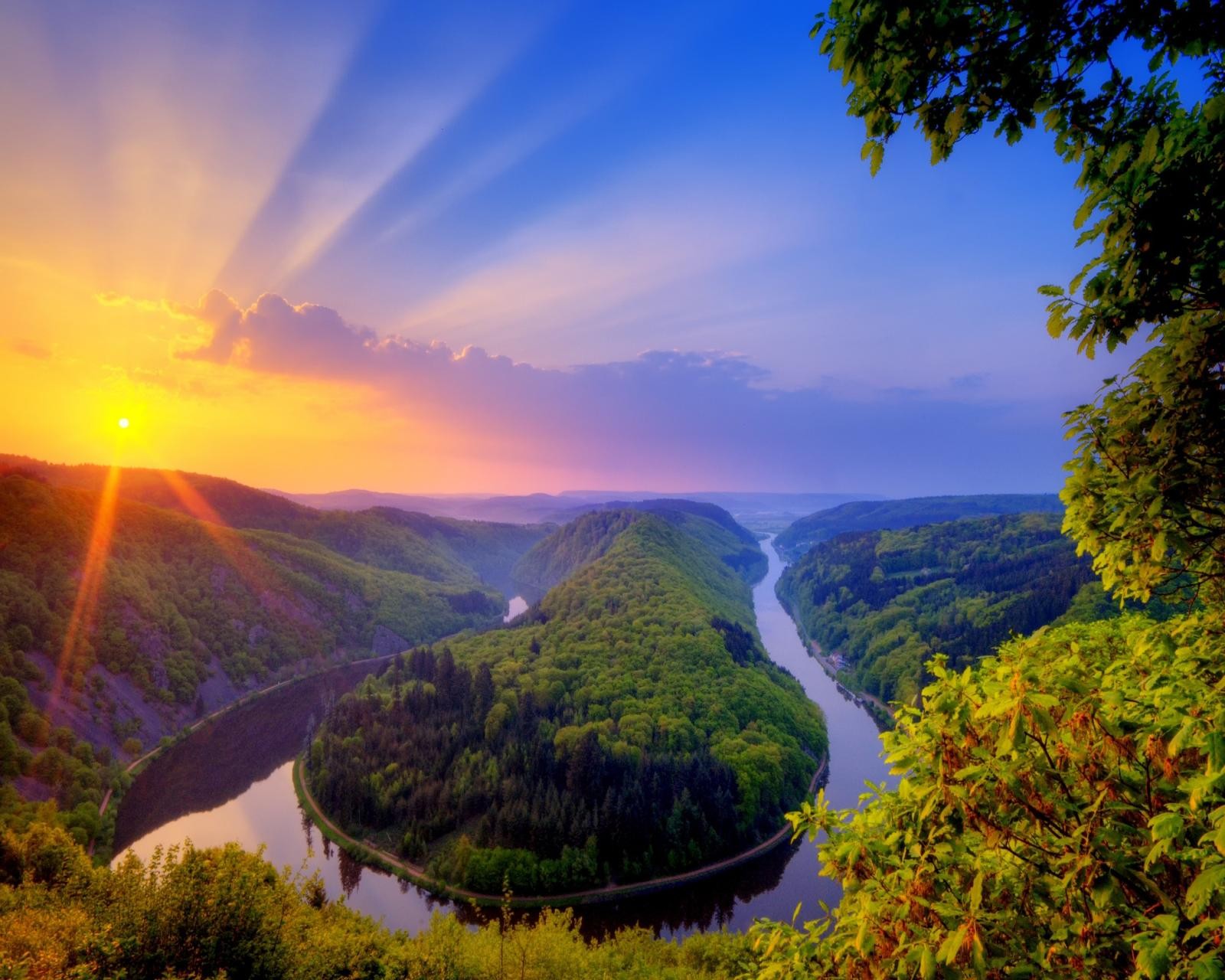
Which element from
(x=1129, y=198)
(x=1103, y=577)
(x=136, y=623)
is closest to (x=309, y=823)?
(x=136, y=623)

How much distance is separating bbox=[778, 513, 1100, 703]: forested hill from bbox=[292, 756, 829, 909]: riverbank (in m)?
22.6

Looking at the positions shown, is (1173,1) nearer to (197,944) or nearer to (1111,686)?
(1111,686)

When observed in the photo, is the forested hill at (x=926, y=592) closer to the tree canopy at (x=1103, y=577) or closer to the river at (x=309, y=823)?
the river at (x=309, y=823)

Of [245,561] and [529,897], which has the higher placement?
[245,561]

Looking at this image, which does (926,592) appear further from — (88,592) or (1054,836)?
(88,592)

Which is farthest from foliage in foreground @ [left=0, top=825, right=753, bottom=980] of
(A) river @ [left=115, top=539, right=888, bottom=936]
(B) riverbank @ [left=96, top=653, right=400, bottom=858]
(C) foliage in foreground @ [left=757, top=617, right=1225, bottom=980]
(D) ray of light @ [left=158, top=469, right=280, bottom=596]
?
(D) ray of light @ [left=158, top=469, right=280, bottom=596]

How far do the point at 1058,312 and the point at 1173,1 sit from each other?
219 cm

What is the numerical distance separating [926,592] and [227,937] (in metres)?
145

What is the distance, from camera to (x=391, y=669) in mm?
93125

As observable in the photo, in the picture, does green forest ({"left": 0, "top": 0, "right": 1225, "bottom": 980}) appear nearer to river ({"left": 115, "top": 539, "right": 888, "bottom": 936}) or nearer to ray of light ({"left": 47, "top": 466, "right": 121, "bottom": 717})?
river ({"left": 115, "top": 539, "right": 888, "bottom": 936})

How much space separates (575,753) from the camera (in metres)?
59.1

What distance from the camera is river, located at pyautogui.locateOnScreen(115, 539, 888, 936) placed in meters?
45.9

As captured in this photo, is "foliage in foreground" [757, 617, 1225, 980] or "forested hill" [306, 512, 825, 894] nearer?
"foliage in foreground" [757, 617, 1225, 980]

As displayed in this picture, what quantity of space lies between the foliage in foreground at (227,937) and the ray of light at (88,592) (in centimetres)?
5954
